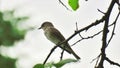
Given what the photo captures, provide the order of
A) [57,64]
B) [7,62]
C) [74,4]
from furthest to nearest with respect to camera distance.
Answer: [7,62], [74,4], [57,64]

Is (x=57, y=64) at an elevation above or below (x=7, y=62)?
below

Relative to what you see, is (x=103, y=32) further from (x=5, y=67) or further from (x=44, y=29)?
(x=5, y=67)

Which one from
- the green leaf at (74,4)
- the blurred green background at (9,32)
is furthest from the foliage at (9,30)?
the green leaf at (74,4)

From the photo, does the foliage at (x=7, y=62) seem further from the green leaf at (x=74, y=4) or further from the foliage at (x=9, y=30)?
the green leaf at (x=74, y=4)

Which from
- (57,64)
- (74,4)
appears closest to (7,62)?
(74,4)

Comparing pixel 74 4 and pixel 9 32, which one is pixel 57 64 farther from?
pixel 9 32

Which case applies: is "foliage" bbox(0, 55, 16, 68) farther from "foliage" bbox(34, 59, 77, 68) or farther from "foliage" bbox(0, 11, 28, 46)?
"foliage" bbox(34, 59, 77, 68)

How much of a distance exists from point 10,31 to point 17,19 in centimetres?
71

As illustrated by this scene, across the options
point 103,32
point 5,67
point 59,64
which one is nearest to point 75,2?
point 103,32

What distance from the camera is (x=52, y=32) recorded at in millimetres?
5340

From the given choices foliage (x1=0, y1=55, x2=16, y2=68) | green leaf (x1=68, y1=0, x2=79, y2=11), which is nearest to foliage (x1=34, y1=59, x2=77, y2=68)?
green leaf (x1=68, y1=0, x2=79, y2=11)

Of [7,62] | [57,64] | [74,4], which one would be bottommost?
[57,64]

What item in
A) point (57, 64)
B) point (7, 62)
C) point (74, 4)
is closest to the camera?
point (57, 64)

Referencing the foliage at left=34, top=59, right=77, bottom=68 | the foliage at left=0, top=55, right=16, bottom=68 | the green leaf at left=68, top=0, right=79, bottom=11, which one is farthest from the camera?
the foliage at left=0, top=55, right=16, bottom=68
